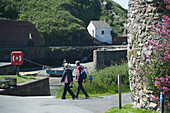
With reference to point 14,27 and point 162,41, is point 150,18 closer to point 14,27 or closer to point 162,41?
point 162,41

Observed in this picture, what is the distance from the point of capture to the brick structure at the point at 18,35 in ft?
166

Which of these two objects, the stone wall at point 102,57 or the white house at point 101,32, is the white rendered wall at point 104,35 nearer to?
the white house at point 101,32

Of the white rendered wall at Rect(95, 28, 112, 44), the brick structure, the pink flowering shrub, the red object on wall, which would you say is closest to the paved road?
the pink flowering shrub

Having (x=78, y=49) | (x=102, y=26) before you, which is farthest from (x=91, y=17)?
(x=78, y=49)

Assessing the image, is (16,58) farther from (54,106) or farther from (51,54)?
(51,54)

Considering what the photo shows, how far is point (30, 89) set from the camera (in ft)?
48.3

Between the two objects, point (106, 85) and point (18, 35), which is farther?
point (18, 35)

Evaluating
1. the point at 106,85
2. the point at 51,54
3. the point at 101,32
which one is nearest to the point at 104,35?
the point at 101,32

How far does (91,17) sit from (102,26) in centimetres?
2267

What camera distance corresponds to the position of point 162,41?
6.95 meters

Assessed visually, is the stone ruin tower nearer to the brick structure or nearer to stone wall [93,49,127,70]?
stone wall [93,49,127,70]

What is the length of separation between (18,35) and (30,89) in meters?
40.3

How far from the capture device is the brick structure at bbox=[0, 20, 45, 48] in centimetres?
5062

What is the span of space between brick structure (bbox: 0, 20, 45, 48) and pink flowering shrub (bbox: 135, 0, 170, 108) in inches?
1834
